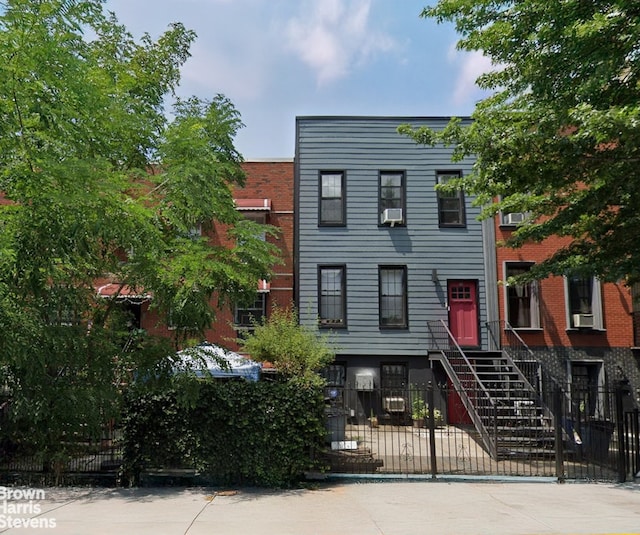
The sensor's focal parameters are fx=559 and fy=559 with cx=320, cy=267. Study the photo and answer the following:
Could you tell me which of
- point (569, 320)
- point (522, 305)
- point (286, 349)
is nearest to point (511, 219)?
point (522, 305)

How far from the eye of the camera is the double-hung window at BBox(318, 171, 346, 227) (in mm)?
Result: 18609

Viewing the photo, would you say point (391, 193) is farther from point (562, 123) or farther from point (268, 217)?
point (562, 123)

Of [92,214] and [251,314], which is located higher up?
[92,214]

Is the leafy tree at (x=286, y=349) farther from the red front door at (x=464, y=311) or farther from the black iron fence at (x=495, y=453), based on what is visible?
the red front door at (x=464, y=311)

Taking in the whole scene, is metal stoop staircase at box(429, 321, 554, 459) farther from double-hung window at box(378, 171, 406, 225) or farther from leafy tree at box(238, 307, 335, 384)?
double-hung window at box(378, 171, 406, 225)

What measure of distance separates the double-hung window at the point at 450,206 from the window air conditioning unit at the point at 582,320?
462 cm

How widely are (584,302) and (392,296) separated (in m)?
6.21

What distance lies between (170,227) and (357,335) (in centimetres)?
942

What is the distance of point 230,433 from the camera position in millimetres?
9148

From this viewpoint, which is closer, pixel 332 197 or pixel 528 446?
pixel 528 446

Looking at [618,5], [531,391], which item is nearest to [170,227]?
[618,5]

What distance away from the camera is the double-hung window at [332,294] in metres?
18.1

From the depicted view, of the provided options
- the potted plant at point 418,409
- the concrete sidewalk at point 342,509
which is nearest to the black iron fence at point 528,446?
the concrete sidewalk at point 342,509

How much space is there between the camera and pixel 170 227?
31.9 ft
